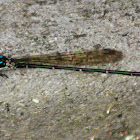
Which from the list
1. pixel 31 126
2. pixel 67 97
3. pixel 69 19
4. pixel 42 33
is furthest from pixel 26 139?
pixel 69 19

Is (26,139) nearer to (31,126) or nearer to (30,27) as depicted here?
(31,126)

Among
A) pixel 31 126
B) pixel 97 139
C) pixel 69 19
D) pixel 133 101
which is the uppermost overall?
pixel 69 19

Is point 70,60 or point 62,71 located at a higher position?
point 70,60
